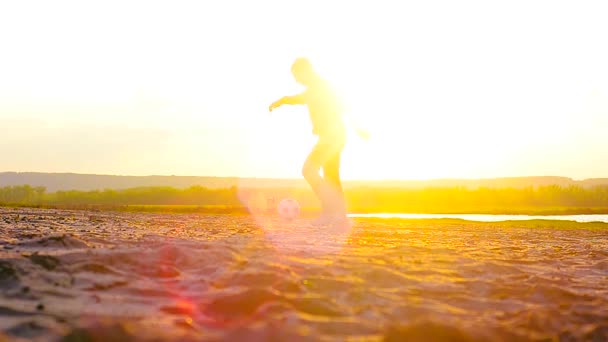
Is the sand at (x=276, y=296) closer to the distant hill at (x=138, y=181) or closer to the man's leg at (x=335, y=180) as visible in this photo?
the man's leg at (x=335, y=180)

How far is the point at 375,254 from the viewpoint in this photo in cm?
517

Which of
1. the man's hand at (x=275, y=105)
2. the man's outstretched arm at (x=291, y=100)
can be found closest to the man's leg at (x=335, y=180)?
the man's outstretched arm at (x=291, y=100)

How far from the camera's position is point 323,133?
13.3 meters

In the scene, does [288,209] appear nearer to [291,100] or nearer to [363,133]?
[363,133]

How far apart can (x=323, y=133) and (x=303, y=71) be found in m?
1.55

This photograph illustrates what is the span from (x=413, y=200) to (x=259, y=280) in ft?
112

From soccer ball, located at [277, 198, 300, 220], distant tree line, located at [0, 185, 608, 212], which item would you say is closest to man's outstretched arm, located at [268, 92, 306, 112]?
soccer ball, located at [277, 198, 300, 220]

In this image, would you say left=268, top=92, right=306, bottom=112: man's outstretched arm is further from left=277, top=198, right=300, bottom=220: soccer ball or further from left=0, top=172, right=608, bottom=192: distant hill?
left=0, top=172, right=608, bottom=192: distant hill

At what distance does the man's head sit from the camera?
13.1m

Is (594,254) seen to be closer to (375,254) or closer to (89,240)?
(375,254)

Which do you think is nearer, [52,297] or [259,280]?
[52,297]

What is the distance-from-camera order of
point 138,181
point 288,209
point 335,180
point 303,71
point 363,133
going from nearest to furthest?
point 303,71 → point 335,180 → point 363,133 → point 288,209 → point 138,181

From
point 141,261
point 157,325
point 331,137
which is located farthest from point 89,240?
point 331,137

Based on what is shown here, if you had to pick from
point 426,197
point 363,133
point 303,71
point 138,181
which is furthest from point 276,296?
point 138,181
